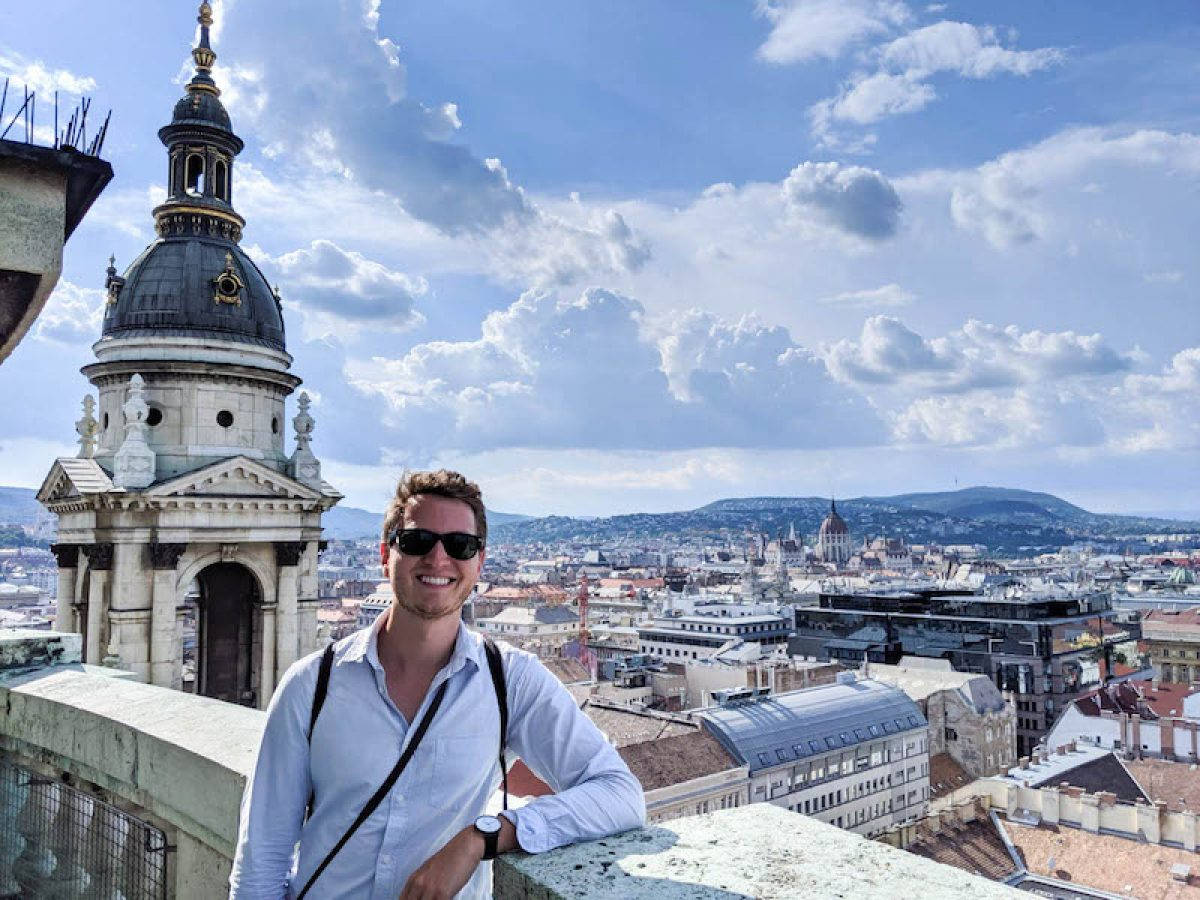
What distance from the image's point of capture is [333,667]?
3639 mm

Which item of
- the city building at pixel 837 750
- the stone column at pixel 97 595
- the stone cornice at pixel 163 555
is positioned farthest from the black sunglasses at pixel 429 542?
the city building at pixel 837 750

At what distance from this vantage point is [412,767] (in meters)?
3.50

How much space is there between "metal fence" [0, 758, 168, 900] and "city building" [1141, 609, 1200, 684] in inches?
4406

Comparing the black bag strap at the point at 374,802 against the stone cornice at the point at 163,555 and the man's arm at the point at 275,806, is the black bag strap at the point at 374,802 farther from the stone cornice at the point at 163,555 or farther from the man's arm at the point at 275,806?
the stone cornice at the point at 163,555

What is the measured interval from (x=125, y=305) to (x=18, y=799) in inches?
605

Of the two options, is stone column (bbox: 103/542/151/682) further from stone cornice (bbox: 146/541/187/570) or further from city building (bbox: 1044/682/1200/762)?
city building (bbox: 1044/682/1200/762)

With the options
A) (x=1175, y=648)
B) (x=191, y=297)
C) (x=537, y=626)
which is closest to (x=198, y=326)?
(x=191, y=297)

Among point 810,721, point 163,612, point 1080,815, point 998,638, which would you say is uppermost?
point 163,612

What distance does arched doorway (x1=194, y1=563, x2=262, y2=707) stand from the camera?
21.1m

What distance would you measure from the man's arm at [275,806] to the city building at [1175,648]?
113m

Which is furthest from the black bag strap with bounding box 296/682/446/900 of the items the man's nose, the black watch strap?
the man's nose

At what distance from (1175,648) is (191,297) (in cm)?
10990

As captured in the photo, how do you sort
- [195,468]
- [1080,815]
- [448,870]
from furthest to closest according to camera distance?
[1080,815]
[195,468]
[448,870]

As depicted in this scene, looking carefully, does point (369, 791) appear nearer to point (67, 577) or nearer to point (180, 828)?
point (180, 828)
